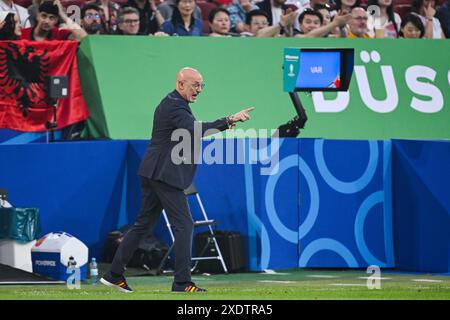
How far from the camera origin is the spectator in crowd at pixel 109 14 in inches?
625

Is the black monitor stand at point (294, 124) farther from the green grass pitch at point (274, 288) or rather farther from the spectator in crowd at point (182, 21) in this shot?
the spectator in crowd at point (182, 21)

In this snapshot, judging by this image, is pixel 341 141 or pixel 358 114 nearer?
pixel 341 141

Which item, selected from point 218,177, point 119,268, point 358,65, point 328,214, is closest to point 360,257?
point 328,214

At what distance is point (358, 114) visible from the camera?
53.6ft

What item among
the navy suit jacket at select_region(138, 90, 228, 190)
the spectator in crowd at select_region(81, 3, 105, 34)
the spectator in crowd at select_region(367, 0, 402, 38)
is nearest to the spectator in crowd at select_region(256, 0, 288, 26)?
the spectator in crowd at select_region(367, 0, 402, 38)

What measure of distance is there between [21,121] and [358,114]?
15.3ft

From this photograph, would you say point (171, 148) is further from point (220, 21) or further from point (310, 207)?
point (220, 21)

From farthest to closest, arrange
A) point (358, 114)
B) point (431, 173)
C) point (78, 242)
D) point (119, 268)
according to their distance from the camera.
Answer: point (358, 114)
point (431, 173)
point (78, 242)
point (119, 268)

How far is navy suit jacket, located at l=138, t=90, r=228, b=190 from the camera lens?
35.9 ft

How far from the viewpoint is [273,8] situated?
17297 millimetres

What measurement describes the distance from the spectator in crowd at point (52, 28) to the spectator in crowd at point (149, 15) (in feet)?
4.09

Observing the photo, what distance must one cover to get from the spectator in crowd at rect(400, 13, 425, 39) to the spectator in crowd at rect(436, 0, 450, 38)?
630 millimetres

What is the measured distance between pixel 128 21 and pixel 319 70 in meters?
2.75

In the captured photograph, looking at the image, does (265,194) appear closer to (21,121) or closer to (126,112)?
(126,112)
